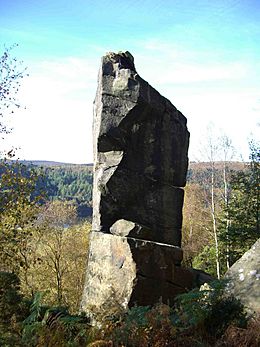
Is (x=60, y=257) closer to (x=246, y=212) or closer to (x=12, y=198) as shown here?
(x=246, y=212)

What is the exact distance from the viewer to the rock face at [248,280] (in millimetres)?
6793

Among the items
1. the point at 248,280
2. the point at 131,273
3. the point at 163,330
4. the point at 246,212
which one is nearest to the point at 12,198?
the point at 131,273

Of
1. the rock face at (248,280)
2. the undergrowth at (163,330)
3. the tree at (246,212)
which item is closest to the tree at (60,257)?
the tree at (246,212)

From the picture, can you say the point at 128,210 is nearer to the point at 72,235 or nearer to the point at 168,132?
the point at 168,132

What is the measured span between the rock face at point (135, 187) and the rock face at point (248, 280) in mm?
2318

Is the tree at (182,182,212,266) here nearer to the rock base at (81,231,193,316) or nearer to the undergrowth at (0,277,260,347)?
the rock base at (81,231,193,316)

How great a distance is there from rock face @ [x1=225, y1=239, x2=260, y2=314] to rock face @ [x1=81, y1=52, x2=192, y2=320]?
2.32 metres

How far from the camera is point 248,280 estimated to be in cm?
725

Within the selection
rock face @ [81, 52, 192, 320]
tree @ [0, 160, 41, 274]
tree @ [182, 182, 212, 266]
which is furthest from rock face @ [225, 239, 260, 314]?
tree @ [182, 182, 212, 266]

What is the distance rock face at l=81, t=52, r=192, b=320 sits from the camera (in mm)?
9219

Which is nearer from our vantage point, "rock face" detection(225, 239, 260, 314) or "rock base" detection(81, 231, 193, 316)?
"rock face" detection(225, 239, 260, 314)

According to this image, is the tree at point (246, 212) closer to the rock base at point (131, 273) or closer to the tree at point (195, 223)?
the rock base at point (131, 273)

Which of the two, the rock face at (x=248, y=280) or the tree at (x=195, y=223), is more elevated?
the rock face at (x=248, y=280)

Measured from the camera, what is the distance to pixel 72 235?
96.6 ft
